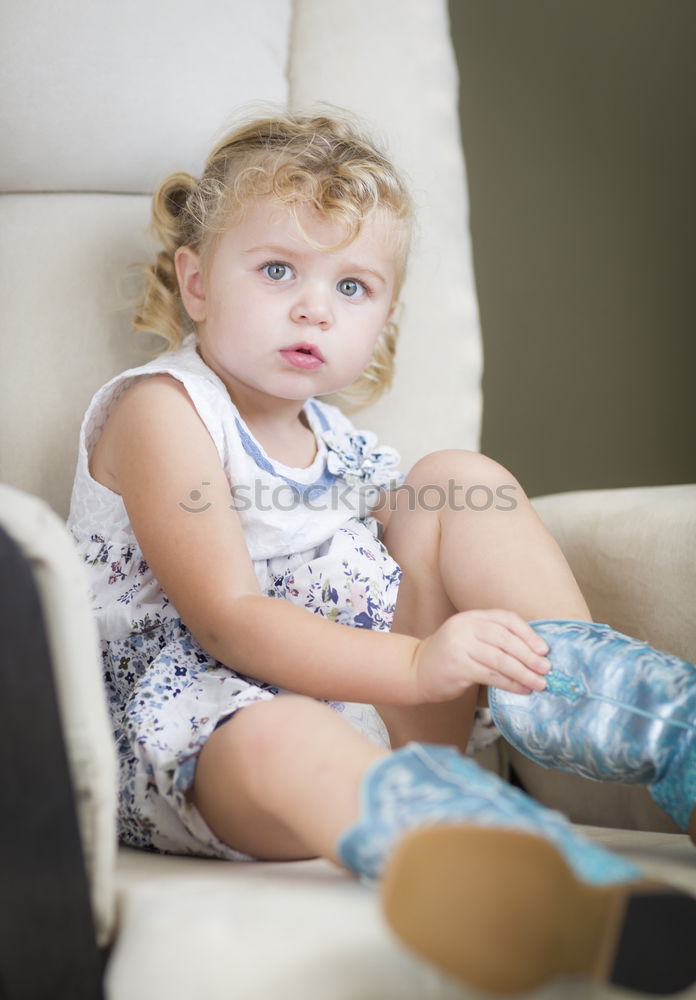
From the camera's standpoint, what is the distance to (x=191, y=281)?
0.92m

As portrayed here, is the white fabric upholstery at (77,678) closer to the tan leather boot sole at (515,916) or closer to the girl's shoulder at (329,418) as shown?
the tan leather boot sole at (515,916)

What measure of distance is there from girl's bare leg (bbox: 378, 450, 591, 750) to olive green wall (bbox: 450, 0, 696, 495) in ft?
2.86

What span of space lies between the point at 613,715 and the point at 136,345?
61cm

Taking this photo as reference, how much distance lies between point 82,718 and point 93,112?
2.30 feet

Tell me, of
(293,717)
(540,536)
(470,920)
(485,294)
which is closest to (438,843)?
(470,920)

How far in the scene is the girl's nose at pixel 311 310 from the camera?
0.82 m

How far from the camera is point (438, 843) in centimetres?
41

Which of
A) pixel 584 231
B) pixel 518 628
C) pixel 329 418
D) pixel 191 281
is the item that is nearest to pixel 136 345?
pixel 191 281

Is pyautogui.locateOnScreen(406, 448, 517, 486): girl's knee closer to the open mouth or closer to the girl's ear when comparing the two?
the open mouth

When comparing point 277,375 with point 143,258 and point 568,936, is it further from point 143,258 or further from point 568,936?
point 568,936

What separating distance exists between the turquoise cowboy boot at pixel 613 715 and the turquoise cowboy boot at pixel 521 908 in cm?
20

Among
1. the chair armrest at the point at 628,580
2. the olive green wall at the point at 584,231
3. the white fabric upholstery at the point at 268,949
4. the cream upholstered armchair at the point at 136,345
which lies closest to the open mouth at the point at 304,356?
the cream upholstered armchair at the point at 136,345

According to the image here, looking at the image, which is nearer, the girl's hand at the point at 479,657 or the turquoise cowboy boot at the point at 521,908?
the turquoise cowboy boot at the point at 521,908

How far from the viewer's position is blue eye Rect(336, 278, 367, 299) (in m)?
0.87
